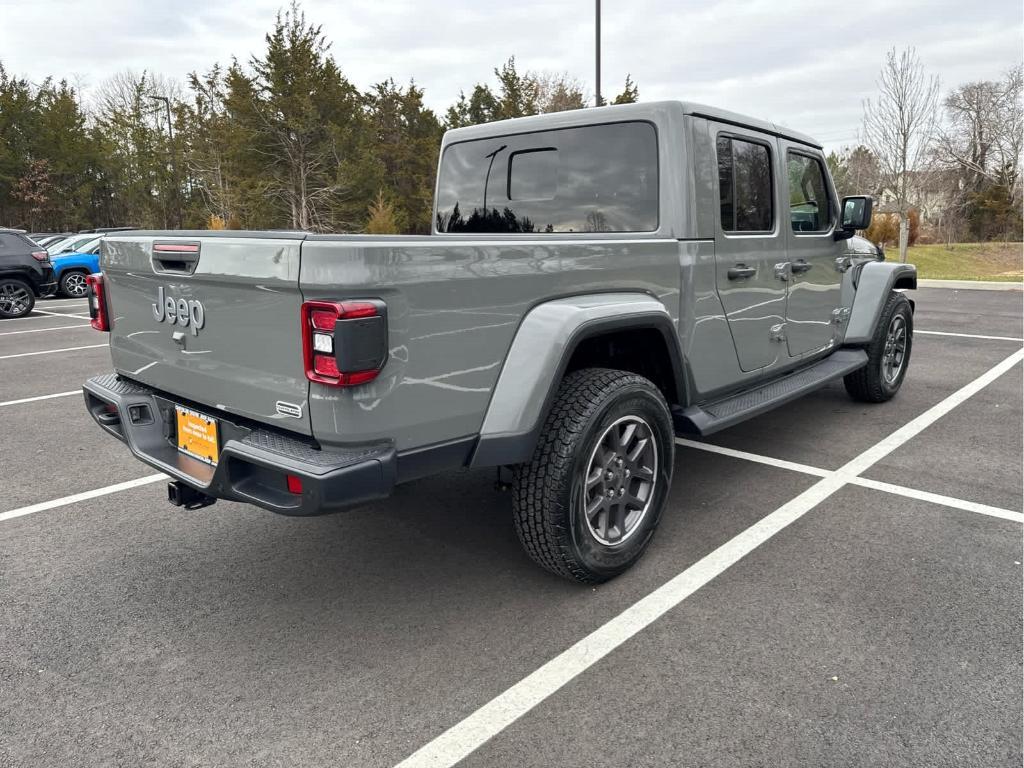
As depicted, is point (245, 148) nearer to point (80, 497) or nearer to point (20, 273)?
point (20, 273)

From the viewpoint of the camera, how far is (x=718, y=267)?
141 inches

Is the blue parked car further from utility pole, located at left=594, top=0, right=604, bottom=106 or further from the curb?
the curb

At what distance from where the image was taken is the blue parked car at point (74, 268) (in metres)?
15.9

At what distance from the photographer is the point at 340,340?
212 centimetres

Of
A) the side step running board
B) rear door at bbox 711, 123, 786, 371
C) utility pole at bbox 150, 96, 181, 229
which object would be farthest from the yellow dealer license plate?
utility pole at bbox 150, 96, 181, 229

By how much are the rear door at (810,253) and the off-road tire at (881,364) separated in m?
0.62

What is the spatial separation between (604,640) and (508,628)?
358mm

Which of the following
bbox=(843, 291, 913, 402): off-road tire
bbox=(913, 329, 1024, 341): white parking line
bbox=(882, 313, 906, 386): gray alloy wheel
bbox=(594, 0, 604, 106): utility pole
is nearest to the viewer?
bbox=(843, 291, 913, 402): off-road tire

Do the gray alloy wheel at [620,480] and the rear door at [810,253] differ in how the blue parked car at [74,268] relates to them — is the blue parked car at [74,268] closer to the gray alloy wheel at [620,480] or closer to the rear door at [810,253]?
the rear door at [810,253]

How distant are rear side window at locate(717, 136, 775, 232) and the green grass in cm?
2877

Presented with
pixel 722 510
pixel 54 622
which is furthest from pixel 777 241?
pixel 54 622

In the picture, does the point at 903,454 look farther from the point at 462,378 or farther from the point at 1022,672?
the point at 462,378

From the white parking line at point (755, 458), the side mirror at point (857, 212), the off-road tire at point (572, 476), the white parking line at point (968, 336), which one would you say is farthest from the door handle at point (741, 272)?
the white parking line at point (968, 336)

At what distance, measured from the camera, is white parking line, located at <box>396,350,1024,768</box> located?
2123 millimetres
